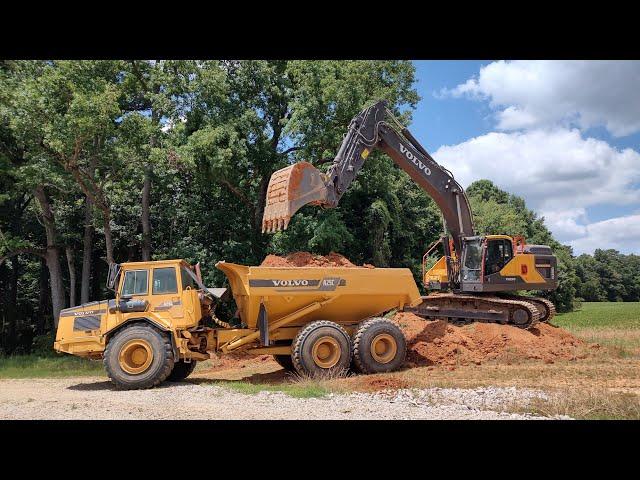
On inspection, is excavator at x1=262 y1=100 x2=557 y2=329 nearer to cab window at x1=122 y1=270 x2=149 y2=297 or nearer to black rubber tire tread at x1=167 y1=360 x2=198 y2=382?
cab window at x1=122 y1=270 x2=149 y2=297

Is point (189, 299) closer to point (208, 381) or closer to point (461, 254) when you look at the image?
point (208, 381)

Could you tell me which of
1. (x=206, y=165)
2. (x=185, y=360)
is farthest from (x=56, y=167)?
(x=185, y=360)

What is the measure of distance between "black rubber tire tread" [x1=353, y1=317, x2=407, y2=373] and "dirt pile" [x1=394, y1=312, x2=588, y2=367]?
37.5 inches

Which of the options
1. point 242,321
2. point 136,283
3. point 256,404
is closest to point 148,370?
point 136,283

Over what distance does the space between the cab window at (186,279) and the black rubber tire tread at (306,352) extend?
2.52 m

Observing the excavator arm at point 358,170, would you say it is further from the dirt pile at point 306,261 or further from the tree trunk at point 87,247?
the tree trunk at point 87,247

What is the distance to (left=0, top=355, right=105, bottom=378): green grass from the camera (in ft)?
47.8

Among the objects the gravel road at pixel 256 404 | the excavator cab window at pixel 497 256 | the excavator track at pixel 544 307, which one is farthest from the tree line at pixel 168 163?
the gravel road at pixel 256 404

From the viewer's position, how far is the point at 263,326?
1173 centimetres

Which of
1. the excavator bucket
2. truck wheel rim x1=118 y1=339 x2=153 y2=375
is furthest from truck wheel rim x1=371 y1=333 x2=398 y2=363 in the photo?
truck wheel rim x1=118 y1=339 x2=153 y2=375

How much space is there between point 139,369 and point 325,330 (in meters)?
3.85

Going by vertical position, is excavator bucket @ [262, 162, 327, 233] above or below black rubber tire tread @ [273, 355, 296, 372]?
above

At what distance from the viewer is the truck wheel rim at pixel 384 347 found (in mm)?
12133
